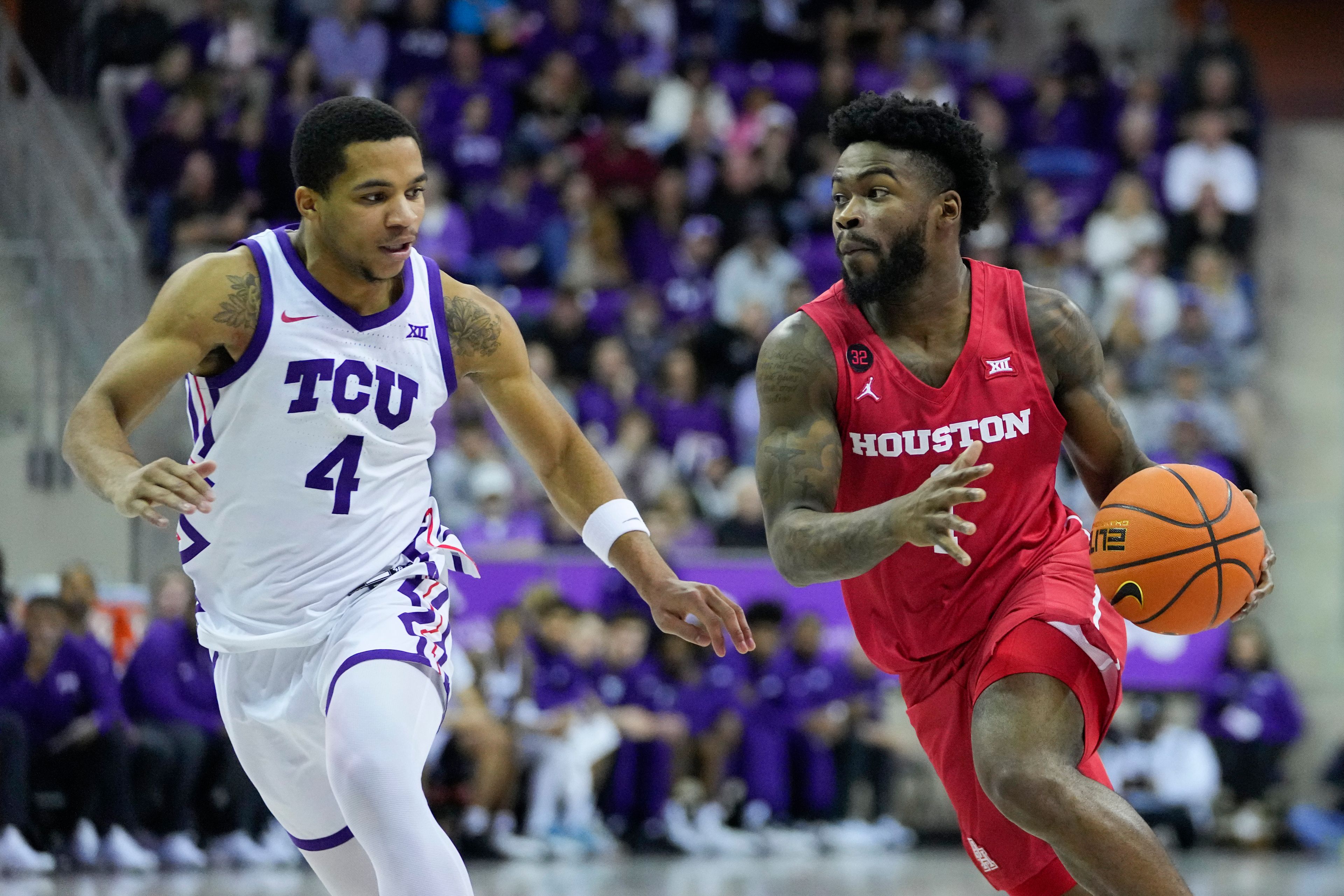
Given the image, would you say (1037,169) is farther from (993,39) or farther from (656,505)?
(656,505)

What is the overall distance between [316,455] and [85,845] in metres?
7.43

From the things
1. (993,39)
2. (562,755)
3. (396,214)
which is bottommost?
(562,755)

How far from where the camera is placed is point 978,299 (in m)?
5.42

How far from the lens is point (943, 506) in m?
4.29

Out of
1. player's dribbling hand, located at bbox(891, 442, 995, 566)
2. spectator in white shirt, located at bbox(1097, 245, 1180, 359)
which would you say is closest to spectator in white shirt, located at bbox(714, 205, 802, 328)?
spectator in white shirt, located at bbox(1097, 245, 1180, 359)

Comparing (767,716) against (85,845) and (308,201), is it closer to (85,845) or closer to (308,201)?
(85,845)

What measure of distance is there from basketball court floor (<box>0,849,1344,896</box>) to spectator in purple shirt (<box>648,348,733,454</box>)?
3.82 metres

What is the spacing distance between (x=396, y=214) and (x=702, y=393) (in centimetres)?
1027

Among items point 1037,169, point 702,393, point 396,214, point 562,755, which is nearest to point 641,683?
point 562,755

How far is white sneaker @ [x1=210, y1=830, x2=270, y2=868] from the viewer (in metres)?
11.4

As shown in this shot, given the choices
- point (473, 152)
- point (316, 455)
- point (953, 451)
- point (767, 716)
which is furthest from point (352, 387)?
point (473, 152)

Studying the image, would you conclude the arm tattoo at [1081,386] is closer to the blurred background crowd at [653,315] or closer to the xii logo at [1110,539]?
the xii logo at [1110,539]

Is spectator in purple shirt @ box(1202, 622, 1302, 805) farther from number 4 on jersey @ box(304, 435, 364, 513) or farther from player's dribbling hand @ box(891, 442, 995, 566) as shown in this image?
number 4 on jersey @ box(304, 435, 364, 513)

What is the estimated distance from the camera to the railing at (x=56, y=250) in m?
12.1
